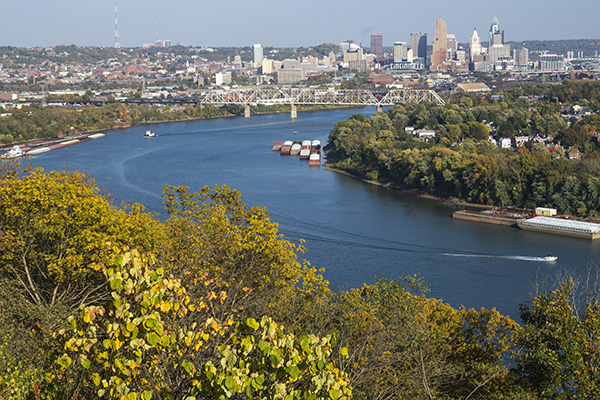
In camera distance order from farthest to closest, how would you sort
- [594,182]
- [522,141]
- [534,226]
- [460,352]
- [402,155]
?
1. [522,141]
2. [402,155]
3. [594,182]
4. [534,226]
5. [460,352]

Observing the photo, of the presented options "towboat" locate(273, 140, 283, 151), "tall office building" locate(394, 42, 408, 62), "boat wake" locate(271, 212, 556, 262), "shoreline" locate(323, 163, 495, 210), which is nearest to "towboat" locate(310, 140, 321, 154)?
"towboat" locate(273, 140, 283, 151)

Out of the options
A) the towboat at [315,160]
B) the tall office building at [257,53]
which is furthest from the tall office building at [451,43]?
the towboat at [315,160]

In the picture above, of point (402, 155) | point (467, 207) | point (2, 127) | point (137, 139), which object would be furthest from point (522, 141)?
point (2, 127)

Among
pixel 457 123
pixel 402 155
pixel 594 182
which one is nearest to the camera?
pixel 594 182

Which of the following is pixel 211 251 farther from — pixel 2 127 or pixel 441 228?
pixel 2 127

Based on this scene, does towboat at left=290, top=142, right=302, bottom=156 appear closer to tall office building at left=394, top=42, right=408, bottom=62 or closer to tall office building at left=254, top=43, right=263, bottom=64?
tall office building at left=394, top=42, right=408, bottom=62

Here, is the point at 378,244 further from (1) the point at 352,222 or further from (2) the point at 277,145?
(2) the point at 277,145
